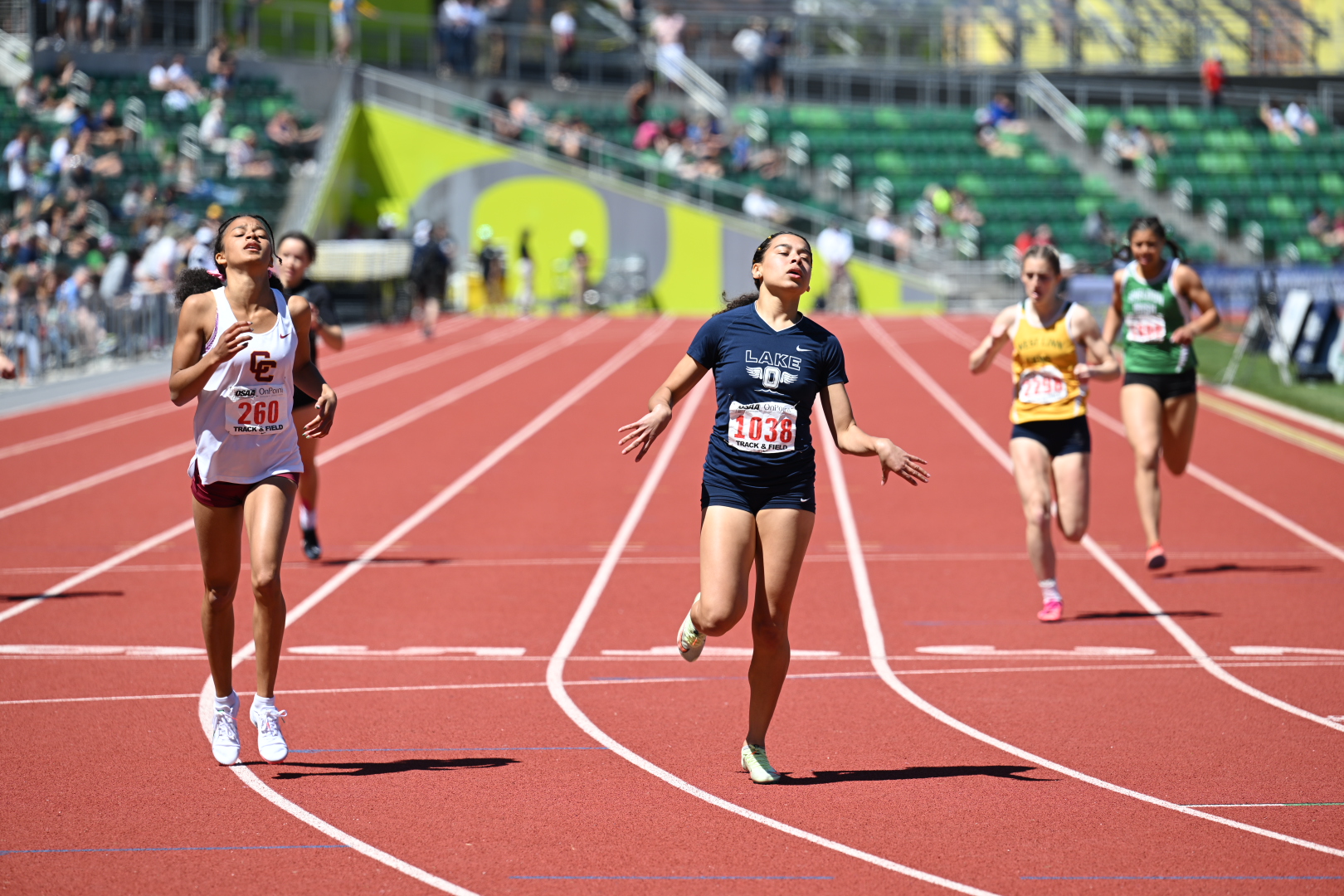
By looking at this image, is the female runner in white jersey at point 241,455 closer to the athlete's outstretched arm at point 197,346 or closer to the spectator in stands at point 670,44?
the athlete's outstretched arm at point 197,346

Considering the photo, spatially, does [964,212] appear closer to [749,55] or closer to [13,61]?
[749,55]

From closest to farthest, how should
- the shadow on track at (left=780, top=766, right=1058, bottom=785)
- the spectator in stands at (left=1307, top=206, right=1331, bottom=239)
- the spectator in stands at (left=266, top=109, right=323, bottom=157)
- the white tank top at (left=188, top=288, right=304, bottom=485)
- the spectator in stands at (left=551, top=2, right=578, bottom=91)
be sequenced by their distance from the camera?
the shadow on track at (left=780, top=766, right=1058, bottom=785) < the white tank top at (left=188, top=288, right=304, bottom=485) < the spectator in stands at (left=266, top=109, right=323, bottom=157) < the spectator in stands at (left=1307, top=206, right=1331, bottom=239) < the spectator in stands at (left=551, top=2, right=578, bottom=91)

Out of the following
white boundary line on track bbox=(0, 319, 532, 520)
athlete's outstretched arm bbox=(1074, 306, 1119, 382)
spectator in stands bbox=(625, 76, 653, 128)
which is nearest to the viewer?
athlete's outstretched arm bbox=(1074, 306, 1119, 382)

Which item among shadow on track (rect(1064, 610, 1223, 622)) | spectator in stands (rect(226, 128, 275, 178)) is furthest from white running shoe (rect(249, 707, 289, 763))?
spectator in stands (rect(226, 128, 275, 178))

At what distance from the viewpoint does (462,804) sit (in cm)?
572

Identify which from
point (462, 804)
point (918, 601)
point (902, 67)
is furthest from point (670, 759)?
point (902, 67)

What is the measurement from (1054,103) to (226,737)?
37734 millimetres

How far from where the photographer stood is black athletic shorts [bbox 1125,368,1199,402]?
1013 cm

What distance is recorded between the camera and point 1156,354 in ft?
33.2

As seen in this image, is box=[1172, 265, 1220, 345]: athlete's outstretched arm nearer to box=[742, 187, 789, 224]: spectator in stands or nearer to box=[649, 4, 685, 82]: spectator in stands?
box=[742, 187, 789, 224]: spectator in stands

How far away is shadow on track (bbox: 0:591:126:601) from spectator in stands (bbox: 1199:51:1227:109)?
36830 millimetres

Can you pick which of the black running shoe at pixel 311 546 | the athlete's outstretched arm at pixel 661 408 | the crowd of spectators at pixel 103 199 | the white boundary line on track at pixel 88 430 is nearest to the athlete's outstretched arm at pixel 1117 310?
the athlete's outstretched arm at pixel 661 408

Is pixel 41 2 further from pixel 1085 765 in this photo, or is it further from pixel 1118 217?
pixel 1085 765

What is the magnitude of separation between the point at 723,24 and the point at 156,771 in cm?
3858
